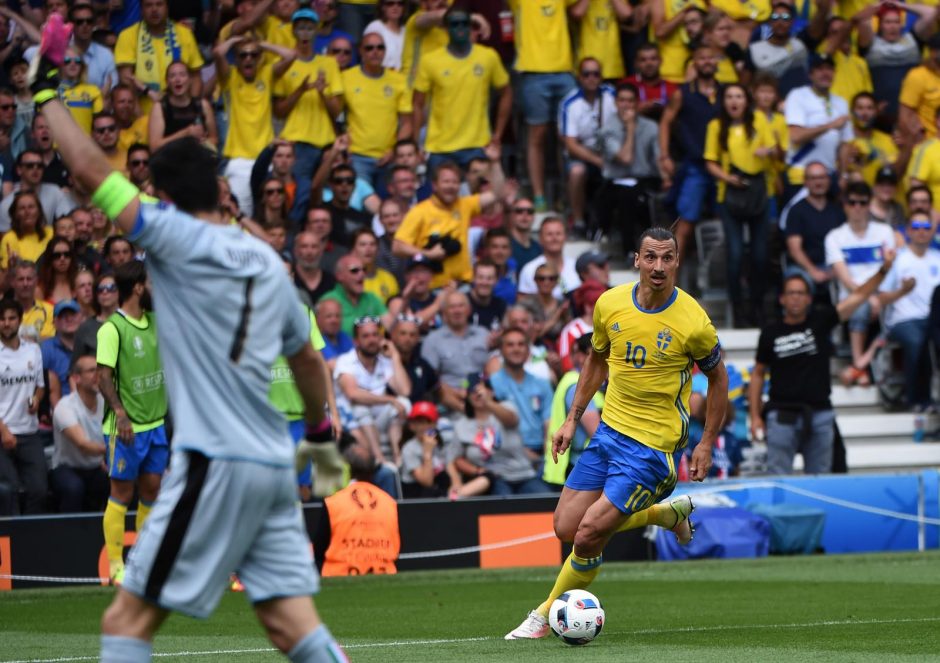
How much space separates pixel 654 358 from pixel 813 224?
1019 centimetres

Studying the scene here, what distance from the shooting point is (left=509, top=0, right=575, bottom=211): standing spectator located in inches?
794

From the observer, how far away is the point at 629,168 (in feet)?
65.7

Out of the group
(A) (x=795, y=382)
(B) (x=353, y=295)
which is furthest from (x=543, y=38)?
(A) (x=795, y=382)

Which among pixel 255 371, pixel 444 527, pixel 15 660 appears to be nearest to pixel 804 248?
pixel 444 527

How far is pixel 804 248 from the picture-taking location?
1970cm

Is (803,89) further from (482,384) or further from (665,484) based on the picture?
(665,484)

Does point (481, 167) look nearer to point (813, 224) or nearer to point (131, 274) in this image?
point (813, 224)

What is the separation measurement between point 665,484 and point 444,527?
19.5 feet

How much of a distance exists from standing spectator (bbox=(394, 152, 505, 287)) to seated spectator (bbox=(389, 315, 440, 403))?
1.59 meters

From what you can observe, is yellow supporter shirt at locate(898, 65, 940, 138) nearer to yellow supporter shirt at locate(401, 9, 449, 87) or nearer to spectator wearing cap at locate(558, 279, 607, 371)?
yellow supporter shirt at locate(401, 9, 449, 87)

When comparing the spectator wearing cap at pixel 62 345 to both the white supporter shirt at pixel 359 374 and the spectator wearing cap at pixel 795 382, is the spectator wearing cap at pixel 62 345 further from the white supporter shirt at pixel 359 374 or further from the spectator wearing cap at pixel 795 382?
the spectator wearing cap at pixel 795 382

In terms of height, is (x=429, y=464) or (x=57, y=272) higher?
(x=57, y=272)

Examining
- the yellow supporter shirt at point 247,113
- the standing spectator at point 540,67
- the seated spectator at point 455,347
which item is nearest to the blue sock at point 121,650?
the seated spectator at point 455,347

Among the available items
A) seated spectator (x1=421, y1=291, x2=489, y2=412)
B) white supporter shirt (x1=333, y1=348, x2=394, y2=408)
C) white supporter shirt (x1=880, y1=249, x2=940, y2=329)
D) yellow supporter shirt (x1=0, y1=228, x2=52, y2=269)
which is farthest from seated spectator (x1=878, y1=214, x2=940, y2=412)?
yellow supporter shirt (x1=0, y1=228, x2=52, y2=269)
